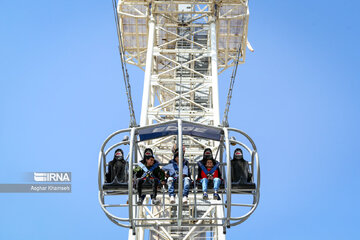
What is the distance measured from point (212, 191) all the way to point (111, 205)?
2.47 metres

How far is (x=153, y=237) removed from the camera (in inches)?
856

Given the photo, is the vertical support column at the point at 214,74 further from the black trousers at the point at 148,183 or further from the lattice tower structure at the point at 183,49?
the black trousers at the point at 148,183

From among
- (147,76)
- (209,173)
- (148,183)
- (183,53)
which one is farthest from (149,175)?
(183,53)

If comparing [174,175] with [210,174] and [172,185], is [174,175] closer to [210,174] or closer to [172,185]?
[172,185]

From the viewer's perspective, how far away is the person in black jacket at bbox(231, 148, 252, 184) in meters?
15.7

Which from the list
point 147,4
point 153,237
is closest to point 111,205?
point 153,237

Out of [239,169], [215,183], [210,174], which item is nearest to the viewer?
[215,183]

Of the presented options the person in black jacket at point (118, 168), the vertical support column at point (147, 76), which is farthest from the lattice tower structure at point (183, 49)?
the person in black jacket at point (118, 168)

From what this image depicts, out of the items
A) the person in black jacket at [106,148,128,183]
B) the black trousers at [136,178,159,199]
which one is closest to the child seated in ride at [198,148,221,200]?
the black trousers at [136,178,159,199]

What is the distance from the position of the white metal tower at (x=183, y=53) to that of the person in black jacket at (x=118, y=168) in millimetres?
5601

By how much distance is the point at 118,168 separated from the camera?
15.9 m

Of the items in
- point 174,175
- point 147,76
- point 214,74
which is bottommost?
point 174,175

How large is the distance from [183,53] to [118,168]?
32.6 ft

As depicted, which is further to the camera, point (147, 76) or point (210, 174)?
point (147, 76)
